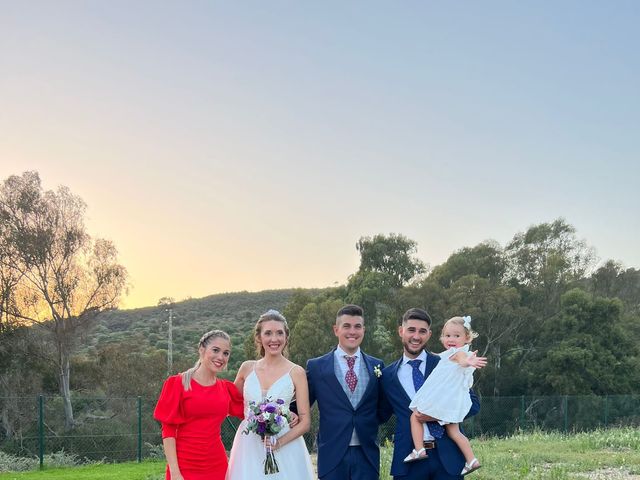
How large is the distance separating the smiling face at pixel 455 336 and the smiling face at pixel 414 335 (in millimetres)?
141

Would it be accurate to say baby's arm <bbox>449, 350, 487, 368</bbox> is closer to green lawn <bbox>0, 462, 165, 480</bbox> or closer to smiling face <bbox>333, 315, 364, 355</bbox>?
smiling face <bbox>333, 315, 364, 355</bbox>

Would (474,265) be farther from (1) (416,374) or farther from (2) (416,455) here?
(2) (416,455)

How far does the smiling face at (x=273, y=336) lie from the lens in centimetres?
530

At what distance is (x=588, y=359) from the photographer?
3123 cm

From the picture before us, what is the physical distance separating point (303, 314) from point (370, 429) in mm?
26440

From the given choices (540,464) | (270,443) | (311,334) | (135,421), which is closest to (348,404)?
(270,443)

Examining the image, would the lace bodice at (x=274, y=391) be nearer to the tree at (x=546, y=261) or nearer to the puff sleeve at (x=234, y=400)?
the puff sleeve at (x=234, y=400)

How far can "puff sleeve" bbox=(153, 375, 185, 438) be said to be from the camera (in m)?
5.19

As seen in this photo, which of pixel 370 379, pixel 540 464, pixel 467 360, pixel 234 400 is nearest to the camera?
pixel 467 360

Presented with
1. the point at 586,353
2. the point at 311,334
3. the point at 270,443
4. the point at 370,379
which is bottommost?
the point at 586,353

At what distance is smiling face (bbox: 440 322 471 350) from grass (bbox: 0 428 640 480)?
5991mm

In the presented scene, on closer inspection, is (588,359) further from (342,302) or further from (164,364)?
(164,364)

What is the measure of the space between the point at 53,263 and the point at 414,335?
2838 centimetres

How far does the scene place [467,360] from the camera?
4.85 metres
